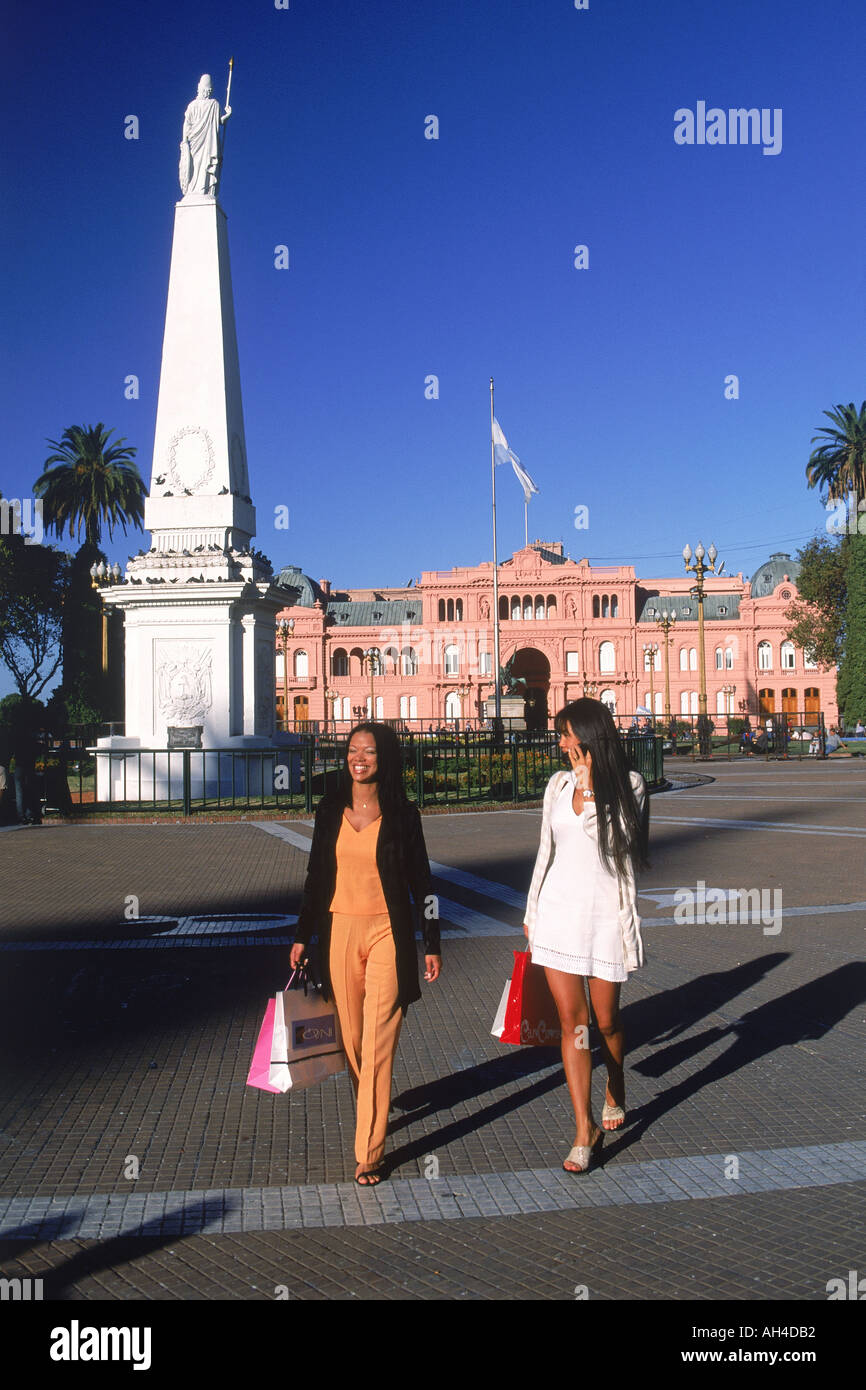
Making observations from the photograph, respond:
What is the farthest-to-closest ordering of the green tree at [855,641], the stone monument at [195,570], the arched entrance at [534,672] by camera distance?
the arched entrance at [534,672]
the green tree at [855,641]
the stone monument at [195,570]

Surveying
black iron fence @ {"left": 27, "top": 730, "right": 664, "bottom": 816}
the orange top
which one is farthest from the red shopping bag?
black iron fence @ {"left": 27, "top": 730, "right": 664, "bottom": 816}

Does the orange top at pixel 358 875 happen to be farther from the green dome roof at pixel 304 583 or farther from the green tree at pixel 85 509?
the green dome roof at pixel 304 583

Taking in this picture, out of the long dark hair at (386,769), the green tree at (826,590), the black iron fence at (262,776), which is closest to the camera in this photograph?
the long dark hair at (386,769)

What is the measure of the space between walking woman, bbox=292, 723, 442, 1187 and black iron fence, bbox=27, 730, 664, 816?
1363cm

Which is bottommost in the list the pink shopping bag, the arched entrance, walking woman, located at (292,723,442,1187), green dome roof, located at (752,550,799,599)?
the pink shopping bag

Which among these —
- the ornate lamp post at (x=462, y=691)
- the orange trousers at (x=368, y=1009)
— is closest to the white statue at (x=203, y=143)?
the orange trousers at (x=368, y=1009)

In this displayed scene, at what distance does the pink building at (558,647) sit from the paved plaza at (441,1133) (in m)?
71.4

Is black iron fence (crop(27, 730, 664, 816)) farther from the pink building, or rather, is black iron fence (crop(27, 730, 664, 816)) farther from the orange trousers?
the pink building

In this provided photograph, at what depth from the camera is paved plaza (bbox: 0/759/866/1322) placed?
350 centimetres

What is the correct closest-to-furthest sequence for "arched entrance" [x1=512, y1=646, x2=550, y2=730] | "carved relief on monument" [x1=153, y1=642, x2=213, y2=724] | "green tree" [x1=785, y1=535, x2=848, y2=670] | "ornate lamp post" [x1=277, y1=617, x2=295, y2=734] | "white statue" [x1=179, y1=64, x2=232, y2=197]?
1. "carved relief on monument" [x1=153, y1=642, x2=213, y2=724]
2. "white statue" [x1=179, y1=64, x2=232, y2=197]
3. "ornate lamp post" [x1=277, y1=617, x2=295, y2=734]
4. "green tree" [x1=785, y1=535, x2=848, y2=670]
5. "arched entrance" [x1=512, y1=646, x2=550, y2=730]

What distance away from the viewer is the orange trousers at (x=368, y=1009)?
13.8ft

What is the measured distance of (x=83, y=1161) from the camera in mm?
4414

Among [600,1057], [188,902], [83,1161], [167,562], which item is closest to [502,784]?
[167,562]

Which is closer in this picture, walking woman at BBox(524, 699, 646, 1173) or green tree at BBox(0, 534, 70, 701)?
walking woman at BBox(524, 699, 646, 1173)
